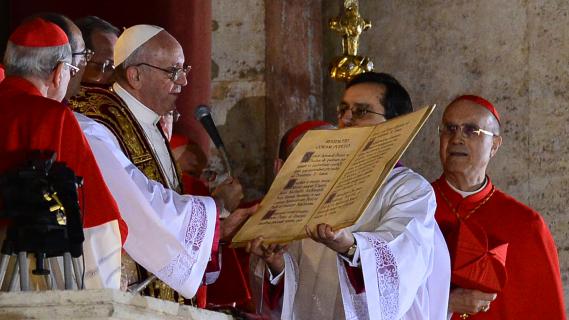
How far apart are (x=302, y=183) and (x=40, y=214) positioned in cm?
128

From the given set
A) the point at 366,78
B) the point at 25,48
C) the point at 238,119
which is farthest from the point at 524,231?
the point at 25,48

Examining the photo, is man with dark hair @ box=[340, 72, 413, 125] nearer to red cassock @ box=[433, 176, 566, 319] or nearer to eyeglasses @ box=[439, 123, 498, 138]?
red cassock @ box=[433, 176, 566, 319]

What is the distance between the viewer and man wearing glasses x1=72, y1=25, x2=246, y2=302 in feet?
17.1

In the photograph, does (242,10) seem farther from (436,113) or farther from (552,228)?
(552,228)

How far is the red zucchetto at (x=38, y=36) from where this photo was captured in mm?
4980

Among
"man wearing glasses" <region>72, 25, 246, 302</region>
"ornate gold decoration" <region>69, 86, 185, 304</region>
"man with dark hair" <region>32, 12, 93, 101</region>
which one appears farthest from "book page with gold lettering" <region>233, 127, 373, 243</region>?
"man with dark hair" <region>32, 12, 93, 101</region>

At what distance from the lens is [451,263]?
19.8 feet

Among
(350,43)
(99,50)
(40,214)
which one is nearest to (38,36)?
(40,214)

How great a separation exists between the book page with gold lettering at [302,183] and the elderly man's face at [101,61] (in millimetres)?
1085

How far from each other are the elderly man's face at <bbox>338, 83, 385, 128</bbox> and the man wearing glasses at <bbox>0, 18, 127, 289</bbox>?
4.52 feet

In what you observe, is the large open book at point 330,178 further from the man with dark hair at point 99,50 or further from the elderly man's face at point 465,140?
the elderly man's face at point 465,140

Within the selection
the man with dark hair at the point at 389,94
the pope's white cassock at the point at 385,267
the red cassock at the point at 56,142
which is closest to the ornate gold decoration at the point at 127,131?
the pope's white cassock at the point at 385,267

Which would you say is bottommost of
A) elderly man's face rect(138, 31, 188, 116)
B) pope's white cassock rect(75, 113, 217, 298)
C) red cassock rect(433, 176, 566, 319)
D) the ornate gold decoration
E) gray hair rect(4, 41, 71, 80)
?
red cassock rect(433, 176, 566, 319)

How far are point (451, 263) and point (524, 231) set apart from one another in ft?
3.24
